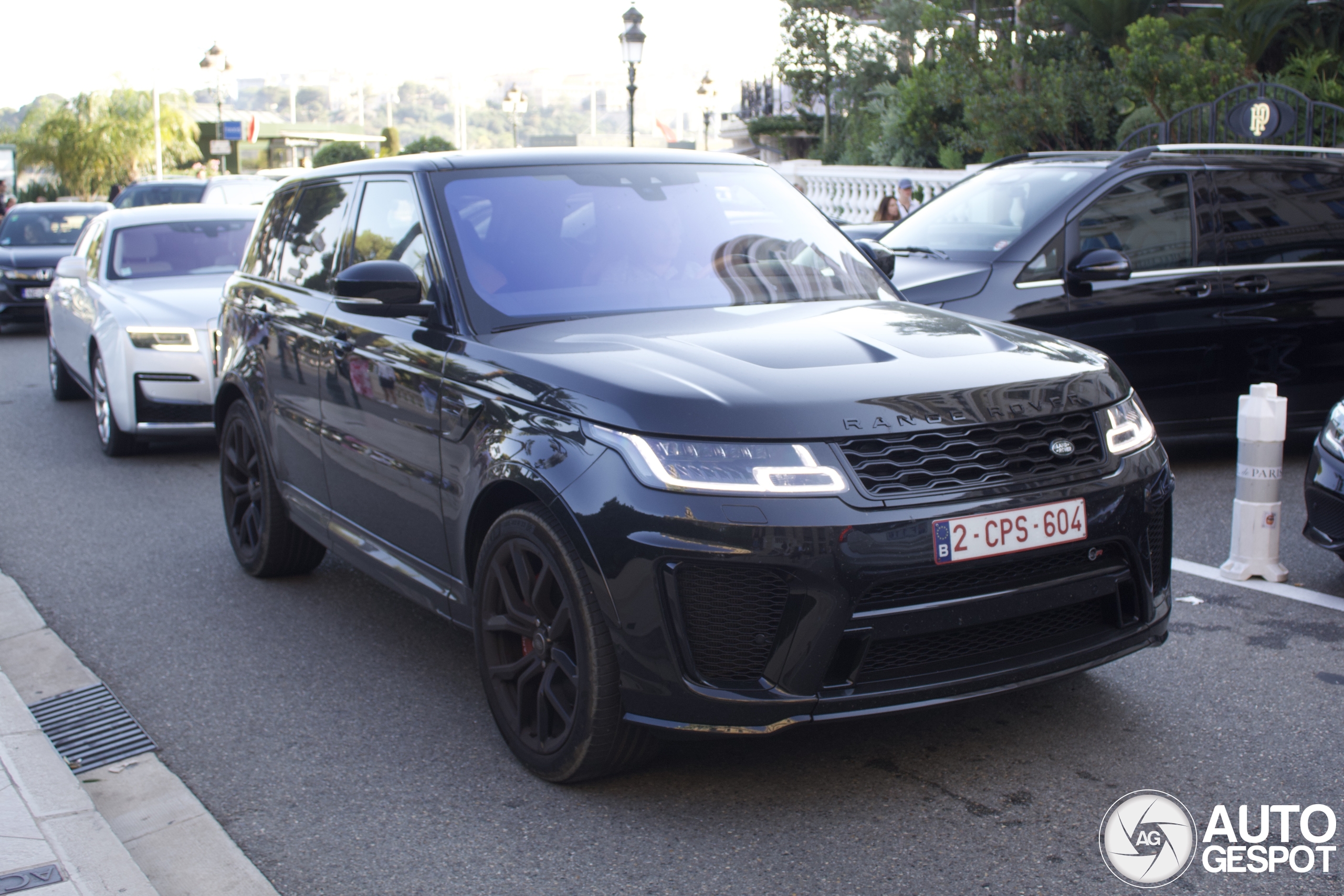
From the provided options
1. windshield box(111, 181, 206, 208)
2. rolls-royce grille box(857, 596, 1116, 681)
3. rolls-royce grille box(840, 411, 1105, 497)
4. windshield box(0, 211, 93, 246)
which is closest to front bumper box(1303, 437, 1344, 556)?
rolls-royce grille box(857, 596, 1116, 681)

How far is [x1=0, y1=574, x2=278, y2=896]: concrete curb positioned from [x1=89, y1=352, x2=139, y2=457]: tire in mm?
4877

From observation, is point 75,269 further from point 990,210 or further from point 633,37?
Result: point 633,37

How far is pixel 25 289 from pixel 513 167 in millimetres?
14833

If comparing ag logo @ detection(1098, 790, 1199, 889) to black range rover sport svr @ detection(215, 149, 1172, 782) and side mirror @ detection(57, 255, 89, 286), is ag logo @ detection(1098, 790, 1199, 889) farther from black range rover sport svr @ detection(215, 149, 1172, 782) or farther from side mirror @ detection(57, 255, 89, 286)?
side mirror @ detection(57, 255, 89, 286)

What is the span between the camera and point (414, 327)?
4336 mm

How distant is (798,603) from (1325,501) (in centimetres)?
310

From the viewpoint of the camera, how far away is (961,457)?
335 centimetres

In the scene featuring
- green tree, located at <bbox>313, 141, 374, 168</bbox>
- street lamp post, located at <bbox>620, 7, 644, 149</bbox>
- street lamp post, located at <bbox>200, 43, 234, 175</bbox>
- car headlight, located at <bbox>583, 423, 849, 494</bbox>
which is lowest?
car headlight, located at <bbox>583, 423, 849, 494</bbox>

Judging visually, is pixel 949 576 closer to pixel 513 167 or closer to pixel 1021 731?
pixel 1021 731

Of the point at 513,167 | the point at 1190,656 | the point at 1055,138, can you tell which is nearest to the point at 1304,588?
the point at 1190,656

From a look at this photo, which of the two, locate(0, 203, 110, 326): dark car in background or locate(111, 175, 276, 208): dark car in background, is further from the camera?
locate(111, 175, 276, 208): dark car in background

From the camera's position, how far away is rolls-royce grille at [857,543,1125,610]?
3252 mm

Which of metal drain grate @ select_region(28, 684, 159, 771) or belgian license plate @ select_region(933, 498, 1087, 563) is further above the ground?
belgian license plate @ select_region(933, 498, 1087, 563)

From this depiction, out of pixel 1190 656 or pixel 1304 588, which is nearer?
pixel 1190 656
